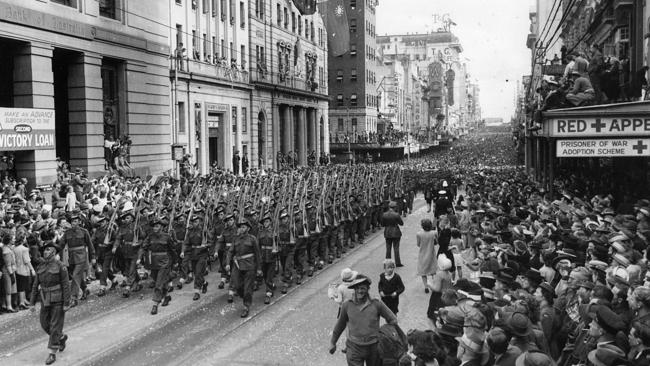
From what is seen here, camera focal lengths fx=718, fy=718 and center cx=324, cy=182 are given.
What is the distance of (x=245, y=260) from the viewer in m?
13.1

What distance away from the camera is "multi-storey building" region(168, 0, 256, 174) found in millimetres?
40844

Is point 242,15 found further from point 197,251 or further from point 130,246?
point 197,251

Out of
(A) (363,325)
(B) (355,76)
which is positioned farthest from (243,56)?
(A) (363,325)

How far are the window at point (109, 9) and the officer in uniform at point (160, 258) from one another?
64.9 ft

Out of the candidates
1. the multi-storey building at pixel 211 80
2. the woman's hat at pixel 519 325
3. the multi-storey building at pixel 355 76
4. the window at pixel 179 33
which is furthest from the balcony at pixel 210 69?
the multi-storey building at pixel 355 76

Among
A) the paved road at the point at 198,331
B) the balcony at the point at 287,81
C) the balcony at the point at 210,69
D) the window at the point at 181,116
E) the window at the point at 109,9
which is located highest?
the window at the point at 109,9

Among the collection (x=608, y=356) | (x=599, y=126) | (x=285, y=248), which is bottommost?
(x=285, y=248)

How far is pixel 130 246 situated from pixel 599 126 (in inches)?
397

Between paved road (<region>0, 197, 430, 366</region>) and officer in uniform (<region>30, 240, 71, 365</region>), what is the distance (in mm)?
372

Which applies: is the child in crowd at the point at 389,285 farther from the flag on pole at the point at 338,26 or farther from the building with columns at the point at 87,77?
the flag on pole at the point at 338,26

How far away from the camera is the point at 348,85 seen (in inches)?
3738

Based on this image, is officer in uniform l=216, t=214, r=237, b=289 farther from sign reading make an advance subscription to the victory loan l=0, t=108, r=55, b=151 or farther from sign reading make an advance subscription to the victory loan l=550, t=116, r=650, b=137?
sign reading make an advance subscription to the victory loan l=0, t=108, r=55, b=151

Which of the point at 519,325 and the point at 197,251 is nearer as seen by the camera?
the point at 519,325

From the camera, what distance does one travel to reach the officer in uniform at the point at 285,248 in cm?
1533
